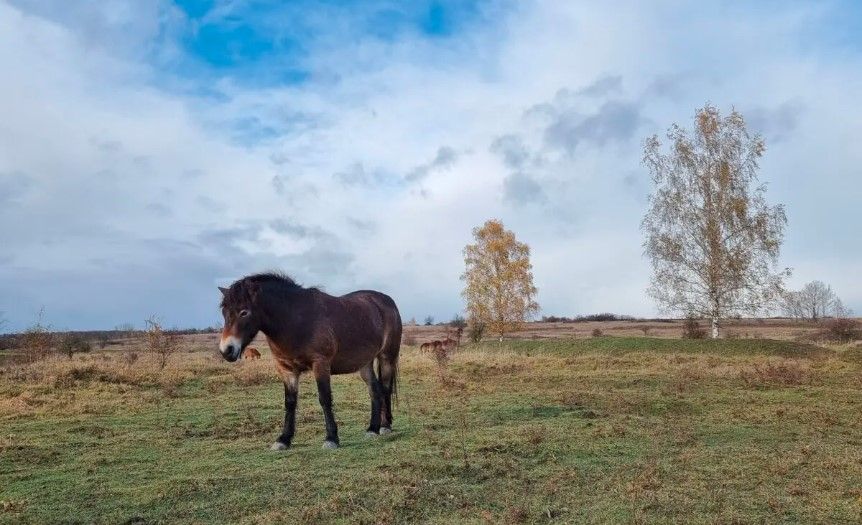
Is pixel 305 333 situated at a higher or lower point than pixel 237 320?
lower

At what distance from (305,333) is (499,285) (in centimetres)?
3793

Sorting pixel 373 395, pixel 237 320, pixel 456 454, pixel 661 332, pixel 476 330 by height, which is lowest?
pixel 456 454

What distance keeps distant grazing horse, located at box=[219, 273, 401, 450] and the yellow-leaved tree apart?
118 feet

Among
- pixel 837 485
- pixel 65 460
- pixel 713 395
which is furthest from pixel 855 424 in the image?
pixel 65 460

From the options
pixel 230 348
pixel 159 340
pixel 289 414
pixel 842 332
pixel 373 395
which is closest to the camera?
pixel 230 348

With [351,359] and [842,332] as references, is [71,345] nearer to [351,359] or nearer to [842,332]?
[351,359]

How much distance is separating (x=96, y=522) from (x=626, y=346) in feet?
83.3

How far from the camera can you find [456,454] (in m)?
8.12

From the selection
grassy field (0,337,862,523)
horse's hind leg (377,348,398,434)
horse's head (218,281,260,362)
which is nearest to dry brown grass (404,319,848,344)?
grassy field (0,337,862,523)

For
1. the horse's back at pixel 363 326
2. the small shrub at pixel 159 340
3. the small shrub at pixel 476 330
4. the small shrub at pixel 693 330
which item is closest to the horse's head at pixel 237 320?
the horse's back at pixel 363 326

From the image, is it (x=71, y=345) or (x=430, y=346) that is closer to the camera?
(x=430, y=346)

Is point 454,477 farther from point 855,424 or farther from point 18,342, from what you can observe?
point 18,342

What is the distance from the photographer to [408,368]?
75.6 feet

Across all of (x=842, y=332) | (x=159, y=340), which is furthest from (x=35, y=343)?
(x=842, y=332)
